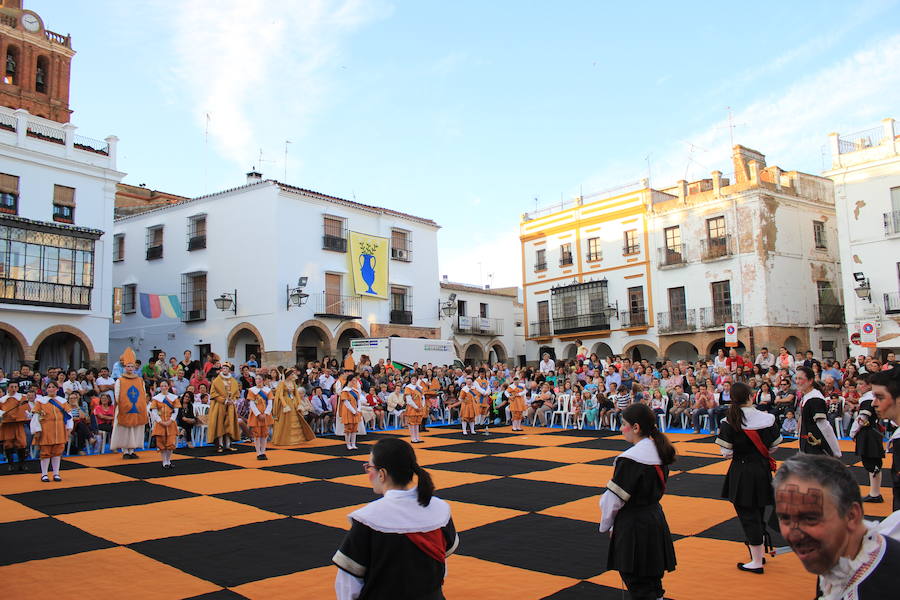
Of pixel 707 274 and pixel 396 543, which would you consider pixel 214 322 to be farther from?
pixel 396 543

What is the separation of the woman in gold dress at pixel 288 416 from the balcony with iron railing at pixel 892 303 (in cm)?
1970

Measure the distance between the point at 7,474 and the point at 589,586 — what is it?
10173 millimetres

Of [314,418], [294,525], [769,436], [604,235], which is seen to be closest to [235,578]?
[294,525]

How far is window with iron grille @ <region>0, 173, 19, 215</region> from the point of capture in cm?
2127

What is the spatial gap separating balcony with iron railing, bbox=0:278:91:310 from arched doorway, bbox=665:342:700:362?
2431cm

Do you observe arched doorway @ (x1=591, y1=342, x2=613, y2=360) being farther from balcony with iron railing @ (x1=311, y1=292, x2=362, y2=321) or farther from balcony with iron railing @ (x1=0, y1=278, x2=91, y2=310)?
balcony with iron railing @ (x1=0, y1=278, x2=91, y2=310)

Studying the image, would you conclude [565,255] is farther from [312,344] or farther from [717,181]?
[312,344]

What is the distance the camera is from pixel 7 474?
1095 cm

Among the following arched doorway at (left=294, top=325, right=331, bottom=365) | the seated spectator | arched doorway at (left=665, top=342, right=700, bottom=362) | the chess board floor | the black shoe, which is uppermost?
arched doorway at (left=294, top=325, right=331, bottom=365)

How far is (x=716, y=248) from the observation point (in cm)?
2914

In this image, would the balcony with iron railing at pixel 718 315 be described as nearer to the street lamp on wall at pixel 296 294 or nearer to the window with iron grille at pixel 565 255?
the window with iron grille at pixel 565 255

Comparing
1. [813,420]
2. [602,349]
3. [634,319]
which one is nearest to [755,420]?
[813,420]

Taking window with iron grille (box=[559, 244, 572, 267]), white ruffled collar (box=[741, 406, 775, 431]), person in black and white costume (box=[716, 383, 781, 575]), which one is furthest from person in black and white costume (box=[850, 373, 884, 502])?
window with iron grille (box=[559, 244, 572, 267])

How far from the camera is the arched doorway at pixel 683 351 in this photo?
103 feet
